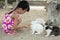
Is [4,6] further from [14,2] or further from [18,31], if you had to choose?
[18,31]

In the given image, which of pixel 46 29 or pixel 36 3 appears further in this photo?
pixel 36 3

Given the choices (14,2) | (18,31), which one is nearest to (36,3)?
(14,2)

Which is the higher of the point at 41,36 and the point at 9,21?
the point at 9,21

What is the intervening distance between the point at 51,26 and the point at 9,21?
0.56 m

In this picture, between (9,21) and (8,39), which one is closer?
(8,39)

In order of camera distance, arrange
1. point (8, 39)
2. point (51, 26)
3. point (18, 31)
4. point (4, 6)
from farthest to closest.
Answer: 1. point (4, 6)
2. point (18, 31)
3. point (51, 26)
4. point (8, 39)

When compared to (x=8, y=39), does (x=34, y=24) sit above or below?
above

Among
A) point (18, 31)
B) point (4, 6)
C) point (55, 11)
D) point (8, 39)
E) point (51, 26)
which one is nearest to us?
point (8, 39)

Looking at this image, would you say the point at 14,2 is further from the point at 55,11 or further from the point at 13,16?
the point at 13,16

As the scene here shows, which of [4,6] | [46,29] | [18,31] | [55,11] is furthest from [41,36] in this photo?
[4,6]

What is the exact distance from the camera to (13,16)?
7.43 feet

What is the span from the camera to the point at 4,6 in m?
4.39

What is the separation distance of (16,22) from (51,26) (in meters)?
0.47

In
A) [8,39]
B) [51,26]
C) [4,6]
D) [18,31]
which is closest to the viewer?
[8,39]
